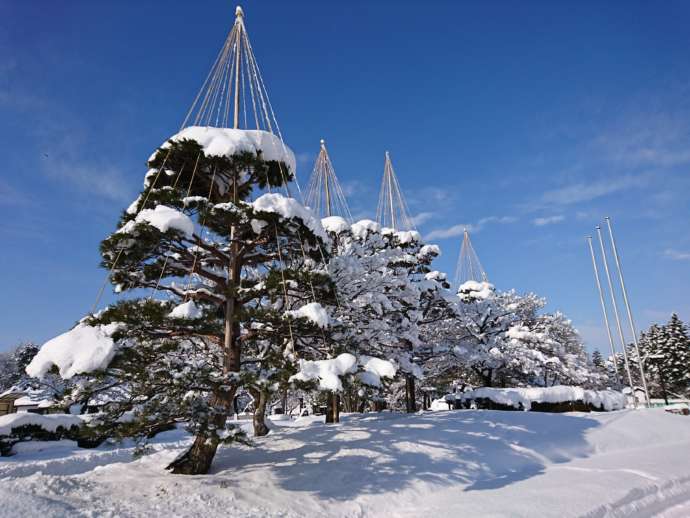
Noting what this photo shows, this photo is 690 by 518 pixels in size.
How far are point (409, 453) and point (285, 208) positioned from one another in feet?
22.9

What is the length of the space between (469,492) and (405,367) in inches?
288

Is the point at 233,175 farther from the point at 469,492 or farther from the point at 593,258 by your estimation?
the point at 593,258

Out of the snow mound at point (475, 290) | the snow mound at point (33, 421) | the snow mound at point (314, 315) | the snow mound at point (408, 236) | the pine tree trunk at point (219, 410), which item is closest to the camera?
the pine tree trunk at point (219, 410)

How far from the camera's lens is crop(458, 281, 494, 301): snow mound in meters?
25.3

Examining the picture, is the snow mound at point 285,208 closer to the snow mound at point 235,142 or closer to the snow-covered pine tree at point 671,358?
the snow mound at point 235,142

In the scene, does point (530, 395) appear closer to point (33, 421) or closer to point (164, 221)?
point (164, 221)

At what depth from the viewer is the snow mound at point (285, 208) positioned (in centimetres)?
860

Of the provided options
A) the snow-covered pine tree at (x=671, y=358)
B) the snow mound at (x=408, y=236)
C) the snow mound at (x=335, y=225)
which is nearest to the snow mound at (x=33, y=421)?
the snow mound at (x=335, y=225)

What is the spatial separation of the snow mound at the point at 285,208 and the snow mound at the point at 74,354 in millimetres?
3719

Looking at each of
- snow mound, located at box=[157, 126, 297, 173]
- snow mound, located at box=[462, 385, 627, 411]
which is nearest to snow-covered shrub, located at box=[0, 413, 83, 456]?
snow mound, located at box=[157, 126, 297, 173]

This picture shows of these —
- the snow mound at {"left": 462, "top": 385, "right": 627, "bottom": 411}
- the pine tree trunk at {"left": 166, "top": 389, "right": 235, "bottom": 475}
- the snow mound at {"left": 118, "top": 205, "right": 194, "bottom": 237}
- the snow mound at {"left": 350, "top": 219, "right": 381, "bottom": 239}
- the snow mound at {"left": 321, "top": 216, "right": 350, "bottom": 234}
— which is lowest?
the pine tree trunk at {"left": 166, "top": 389, "right": 235, "bottom": 475}

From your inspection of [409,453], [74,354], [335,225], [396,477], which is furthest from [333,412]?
[74,354]

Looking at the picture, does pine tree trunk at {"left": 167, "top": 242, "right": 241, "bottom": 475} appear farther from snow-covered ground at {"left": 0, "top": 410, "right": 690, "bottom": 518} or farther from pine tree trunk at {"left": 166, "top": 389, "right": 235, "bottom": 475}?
snow-covered ground at {"left": 0, "top": 410, "right": 690, "bottom": 518}

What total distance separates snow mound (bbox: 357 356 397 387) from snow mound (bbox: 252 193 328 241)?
3.19m
